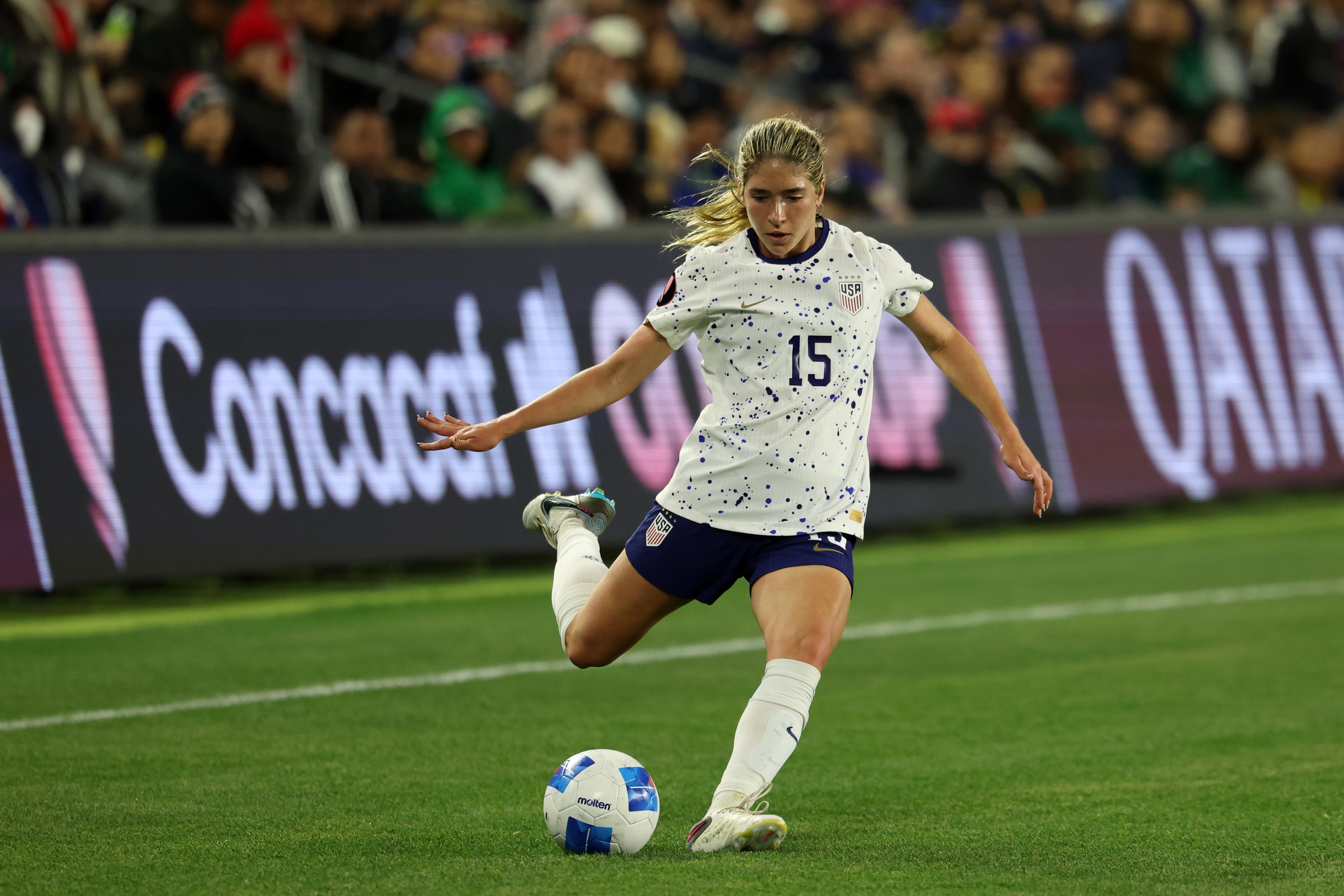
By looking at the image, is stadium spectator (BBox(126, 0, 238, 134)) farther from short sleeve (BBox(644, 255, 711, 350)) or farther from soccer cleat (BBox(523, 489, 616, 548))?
short sleeve (BBox(644, 255, 711, 350))

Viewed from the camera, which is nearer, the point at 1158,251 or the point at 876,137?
the point at 1158,251

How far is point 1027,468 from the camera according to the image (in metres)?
5.87

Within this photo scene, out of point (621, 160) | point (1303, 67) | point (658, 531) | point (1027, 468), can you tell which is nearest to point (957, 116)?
point (621, 160)

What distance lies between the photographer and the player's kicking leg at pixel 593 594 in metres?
5.82

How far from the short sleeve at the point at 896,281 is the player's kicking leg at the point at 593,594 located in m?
1.16

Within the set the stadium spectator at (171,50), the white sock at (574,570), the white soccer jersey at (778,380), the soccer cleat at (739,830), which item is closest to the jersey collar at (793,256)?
the white soccer jersey at (778,380)

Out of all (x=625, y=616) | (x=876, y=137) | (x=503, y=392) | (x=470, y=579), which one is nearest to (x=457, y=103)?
Answer: (x=503, y=392)

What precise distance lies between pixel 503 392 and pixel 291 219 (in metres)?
2.36

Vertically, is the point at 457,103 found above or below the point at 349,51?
below

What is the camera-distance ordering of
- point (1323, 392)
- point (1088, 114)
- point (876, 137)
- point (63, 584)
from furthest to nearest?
point (1088, 114), point (876, 137), point (1323, 392), point (63, 584)

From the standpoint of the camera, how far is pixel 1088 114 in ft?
61.4

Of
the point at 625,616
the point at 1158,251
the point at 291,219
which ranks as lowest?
the point at 625,616

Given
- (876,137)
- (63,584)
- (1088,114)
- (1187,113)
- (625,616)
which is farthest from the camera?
(1187,113)

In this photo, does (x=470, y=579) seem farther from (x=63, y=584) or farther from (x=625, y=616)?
(x=625, y=616)
